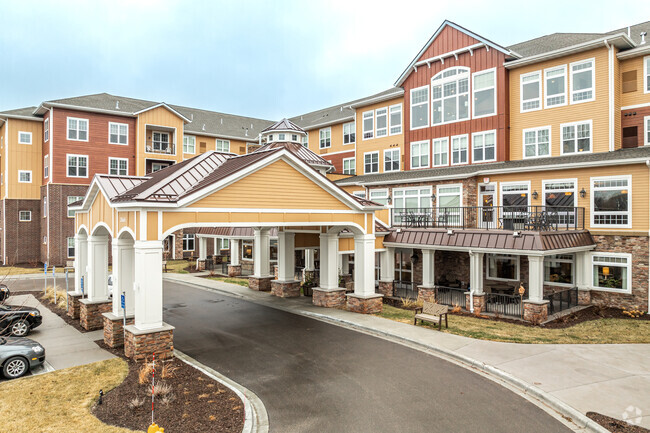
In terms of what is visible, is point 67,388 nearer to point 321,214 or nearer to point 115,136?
point 321,214

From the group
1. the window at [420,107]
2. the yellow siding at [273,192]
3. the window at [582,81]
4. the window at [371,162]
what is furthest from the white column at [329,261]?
the window at [582,81]

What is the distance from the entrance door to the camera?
23.9 m

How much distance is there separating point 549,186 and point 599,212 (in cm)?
261

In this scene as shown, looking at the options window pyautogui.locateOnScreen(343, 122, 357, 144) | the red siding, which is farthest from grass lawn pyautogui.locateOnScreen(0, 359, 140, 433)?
the red siding

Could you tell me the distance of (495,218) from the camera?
23859mm

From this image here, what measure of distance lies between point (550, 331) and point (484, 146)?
12.8 meters

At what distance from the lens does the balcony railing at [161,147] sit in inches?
→ 1735

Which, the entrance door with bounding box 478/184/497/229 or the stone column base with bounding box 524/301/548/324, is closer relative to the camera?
the stone column base with bounding box 524/301/548/324

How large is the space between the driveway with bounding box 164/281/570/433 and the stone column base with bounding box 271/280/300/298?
20.4ft

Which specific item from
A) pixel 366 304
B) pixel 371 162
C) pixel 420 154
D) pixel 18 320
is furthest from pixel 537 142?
pixel 18 320

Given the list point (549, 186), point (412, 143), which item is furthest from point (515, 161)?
point (412, 143)

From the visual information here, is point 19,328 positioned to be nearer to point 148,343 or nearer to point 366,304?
point 148,343

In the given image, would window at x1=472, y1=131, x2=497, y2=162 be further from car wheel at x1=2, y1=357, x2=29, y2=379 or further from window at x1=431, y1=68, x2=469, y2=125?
car wheel at x1=2, y1=357, x2=29, y2=379

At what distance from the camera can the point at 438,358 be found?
42.0 feet
